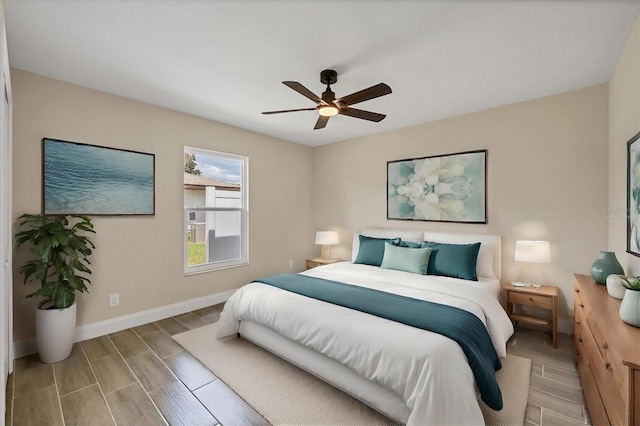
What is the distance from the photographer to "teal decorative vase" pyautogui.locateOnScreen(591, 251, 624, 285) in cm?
232

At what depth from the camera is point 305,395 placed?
214cm

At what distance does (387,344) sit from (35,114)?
3649 mm

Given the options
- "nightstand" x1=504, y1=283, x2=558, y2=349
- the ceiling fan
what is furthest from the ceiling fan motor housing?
"nightstand" x1=504, y1=283, x2=558, y2=349

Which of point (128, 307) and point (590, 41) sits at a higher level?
point (590, 41)

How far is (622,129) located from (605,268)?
1.17 meters

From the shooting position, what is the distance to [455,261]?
10.9 feet

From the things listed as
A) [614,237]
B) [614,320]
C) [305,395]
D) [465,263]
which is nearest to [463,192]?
[465,263]

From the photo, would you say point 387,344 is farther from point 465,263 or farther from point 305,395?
point 465,263

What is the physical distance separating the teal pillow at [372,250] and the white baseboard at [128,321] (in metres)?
2.10

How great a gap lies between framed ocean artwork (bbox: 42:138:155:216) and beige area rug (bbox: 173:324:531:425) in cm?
167

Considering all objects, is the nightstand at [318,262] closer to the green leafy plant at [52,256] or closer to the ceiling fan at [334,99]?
the ceiling fan at [334,99]

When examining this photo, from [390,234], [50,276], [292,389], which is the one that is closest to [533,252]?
[390,234]

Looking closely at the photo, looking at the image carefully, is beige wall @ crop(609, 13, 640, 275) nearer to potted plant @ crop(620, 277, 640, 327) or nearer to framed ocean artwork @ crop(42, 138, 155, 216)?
potted plant @ crop(620, 277, 640, 327)

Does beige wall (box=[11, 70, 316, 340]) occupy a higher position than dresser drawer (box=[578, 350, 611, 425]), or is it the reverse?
beige wall (box=[11, 70, 316, 340])
